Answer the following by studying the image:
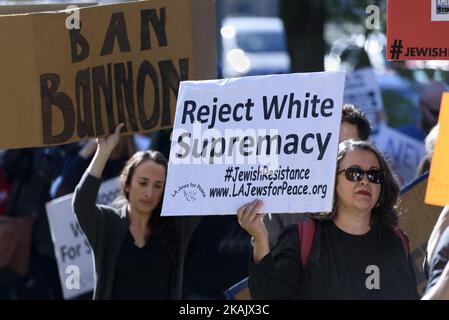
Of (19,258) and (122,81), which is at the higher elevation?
(122,81)

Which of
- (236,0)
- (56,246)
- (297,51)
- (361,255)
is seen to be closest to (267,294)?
(361,255)

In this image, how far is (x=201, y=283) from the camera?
868cm

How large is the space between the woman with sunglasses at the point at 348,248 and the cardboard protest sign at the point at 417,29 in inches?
25.7

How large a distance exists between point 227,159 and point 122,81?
4.04 feet

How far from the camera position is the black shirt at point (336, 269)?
4.82m

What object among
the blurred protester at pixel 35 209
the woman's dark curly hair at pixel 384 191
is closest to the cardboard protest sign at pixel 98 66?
the woman's dark curly hair at pixel 384 191

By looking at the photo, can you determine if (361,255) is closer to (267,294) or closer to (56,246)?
(267,294)

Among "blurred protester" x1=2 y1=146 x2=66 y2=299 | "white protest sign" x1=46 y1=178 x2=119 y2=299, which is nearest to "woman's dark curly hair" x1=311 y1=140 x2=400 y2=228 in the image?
"white protest sign" x1=46 y1=178 x2=119 y2=299

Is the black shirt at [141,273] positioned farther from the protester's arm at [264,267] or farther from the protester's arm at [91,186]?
the protester's arm at [264,267]

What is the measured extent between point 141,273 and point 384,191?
61.5 inches

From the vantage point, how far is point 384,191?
17.0 feet

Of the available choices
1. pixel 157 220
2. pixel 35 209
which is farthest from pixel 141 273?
pixel 35 209

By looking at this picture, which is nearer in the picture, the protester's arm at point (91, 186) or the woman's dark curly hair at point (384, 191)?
the woman's dark curly hair at point (384, 191)

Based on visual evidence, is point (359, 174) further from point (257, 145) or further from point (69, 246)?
point (69, 246)
